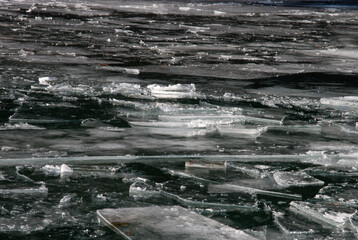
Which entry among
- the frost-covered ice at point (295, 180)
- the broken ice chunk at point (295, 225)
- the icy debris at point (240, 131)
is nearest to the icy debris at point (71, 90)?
the icy debris at point (240, 131)

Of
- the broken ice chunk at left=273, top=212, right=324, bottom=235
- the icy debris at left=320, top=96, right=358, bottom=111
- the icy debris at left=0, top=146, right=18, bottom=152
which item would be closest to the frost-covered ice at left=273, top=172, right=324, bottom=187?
the broken ice chunk at left=273, top=212, right=324, bottom=235

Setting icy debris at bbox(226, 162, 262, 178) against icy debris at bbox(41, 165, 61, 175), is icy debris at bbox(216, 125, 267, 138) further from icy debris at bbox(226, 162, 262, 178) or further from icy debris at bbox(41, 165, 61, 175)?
icy debris at bbox(41, 165, 61, 175)

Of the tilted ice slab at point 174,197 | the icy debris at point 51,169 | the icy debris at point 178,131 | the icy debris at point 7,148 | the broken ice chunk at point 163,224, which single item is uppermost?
the broken ice chunk at point 163,224

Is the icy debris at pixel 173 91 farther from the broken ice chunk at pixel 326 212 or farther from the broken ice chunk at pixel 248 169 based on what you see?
the broken ice chunk at pixel 326 212

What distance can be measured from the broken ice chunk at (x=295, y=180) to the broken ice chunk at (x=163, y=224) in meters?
0.84

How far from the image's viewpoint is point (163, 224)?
2.97 m

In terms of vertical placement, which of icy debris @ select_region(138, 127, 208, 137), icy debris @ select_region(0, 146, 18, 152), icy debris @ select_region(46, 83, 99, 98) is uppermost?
icy debris @ select_region(0, 146, 18, 152)

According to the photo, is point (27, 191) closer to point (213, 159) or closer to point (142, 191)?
point (142, 191)

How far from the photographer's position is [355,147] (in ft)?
16.0

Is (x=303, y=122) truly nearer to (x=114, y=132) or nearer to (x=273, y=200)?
(x=114, y=132)

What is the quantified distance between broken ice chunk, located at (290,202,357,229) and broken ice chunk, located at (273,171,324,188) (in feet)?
1.13

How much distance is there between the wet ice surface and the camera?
3311 mm

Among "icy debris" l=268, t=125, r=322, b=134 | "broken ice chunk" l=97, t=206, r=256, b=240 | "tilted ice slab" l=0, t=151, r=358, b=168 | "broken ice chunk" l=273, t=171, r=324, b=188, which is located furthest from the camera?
"icy debris" l=268, t=125, r=322, b=134

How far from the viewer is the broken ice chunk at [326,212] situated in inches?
127
